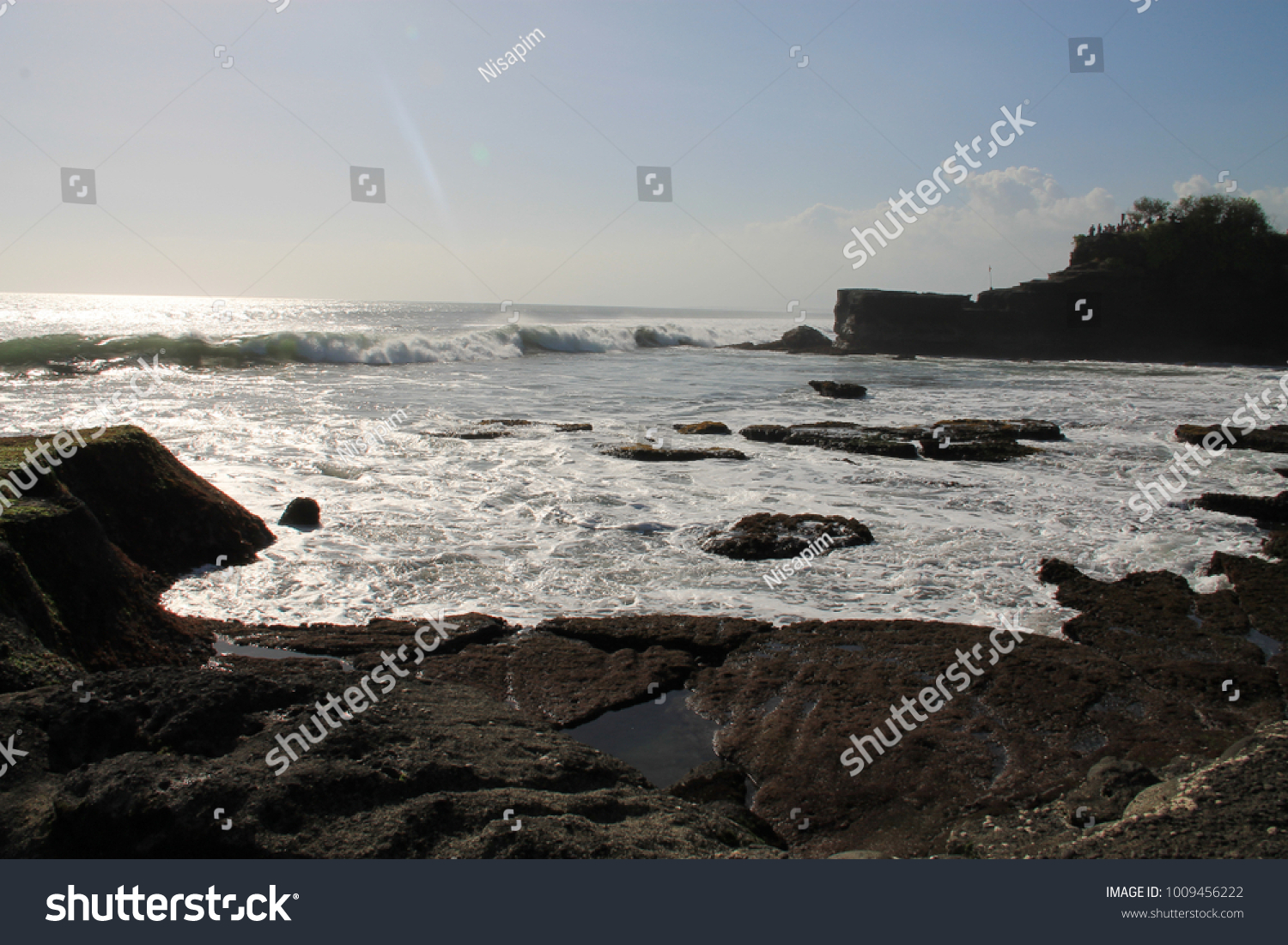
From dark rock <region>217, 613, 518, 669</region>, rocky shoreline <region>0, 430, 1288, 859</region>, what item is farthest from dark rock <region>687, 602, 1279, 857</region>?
dark rock <region>217, 613, 518, 669</region>

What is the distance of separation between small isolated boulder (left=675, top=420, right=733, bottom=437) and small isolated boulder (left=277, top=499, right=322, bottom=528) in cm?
809

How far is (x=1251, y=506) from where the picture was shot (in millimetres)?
8945

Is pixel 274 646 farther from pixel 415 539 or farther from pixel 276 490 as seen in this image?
pixel 276 490

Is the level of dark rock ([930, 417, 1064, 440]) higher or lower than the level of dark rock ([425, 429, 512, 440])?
higher

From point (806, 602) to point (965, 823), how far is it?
2.85 meters

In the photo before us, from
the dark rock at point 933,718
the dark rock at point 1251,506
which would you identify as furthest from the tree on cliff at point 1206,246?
the dark rock at point 933,718

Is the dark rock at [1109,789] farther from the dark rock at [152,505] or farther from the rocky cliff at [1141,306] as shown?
the rocky cliff at [1141,306]

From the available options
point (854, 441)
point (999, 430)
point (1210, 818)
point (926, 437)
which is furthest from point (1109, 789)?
point (999, 430)

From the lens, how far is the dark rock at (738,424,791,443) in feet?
46.3

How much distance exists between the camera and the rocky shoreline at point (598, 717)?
2.66m

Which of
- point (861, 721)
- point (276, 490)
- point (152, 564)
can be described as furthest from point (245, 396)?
point (861, 721)

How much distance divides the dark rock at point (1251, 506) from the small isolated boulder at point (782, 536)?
4410 millimetres

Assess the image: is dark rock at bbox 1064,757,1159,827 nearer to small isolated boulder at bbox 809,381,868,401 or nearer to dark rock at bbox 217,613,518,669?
dark rock at bbox 217,613,518,669

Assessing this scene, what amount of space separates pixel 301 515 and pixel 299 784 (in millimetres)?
5806
